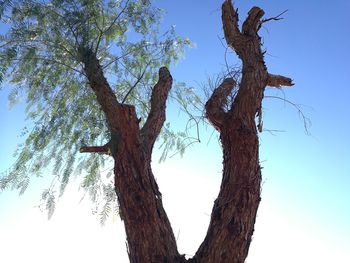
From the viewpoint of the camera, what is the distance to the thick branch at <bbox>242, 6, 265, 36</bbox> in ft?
12.3

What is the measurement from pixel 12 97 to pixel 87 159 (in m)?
1.55

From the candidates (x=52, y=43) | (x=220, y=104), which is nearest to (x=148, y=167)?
(x=220, y=104)

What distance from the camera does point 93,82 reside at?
14.3 ft

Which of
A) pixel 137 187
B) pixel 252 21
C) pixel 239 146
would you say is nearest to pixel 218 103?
pixel 239 146

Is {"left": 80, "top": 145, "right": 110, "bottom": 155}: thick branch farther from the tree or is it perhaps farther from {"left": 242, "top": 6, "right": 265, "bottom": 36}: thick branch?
{"left": 242, "top": 6, "right": 265, "bottom": 36}: thick branch

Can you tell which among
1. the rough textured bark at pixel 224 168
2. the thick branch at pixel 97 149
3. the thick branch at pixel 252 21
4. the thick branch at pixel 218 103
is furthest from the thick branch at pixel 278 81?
the thick branch at pixel 97 149

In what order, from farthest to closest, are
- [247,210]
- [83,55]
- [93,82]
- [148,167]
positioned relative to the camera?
1. [83,55]
2. [93,82]
3. [148,167]
4. [247,210]

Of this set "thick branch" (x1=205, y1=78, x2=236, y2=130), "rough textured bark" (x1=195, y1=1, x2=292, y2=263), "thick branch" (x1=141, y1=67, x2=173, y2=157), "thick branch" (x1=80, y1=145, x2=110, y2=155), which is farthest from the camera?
"thick branch" (x1=141, y1=67, x2=173, y2=157)

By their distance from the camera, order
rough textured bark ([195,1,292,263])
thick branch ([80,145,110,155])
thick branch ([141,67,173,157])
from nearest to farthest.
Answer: rough textured bark ([195,1,292,263]) < thick branch ([80,145,110,155]) < thick branch ([141,67,173,157])

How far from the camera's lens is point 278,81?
378 centimetres

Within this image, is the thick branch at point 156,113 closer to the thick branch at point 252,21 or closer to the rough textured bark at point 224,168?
the rough textured bark at point 224,168

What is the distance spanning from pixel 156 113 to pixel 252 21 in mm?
1248

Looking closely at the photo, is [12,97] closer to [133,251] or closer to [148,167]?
[148,167]

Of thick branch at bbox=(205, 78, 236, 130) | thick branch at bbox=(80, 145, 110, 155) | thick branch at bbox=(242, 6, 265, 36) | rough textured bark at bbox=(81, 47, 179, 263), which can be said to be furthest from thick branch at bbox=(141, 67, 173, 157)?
thick branch at bbox=(242, 6, 265, 36)
